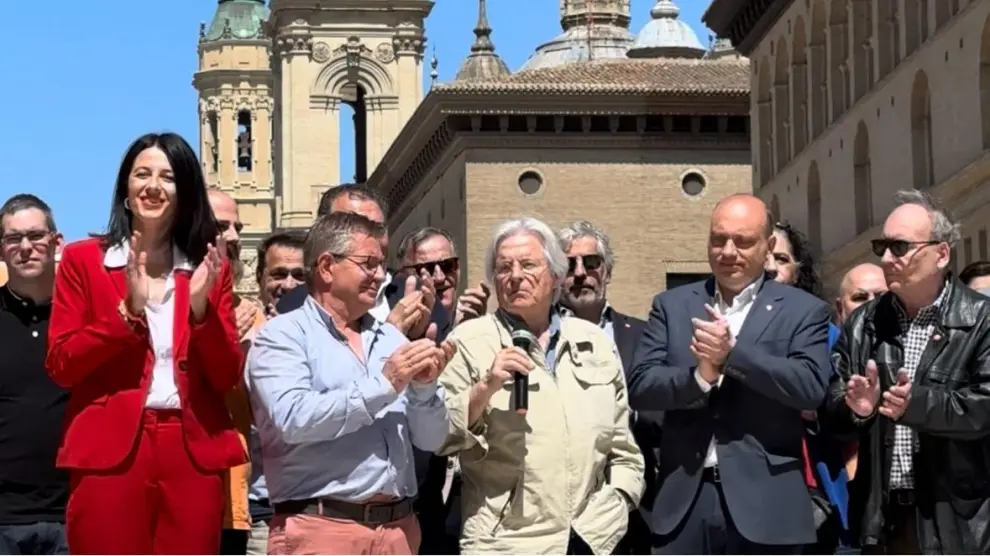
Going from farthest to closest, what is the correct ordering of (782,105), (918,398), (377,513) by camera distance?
1. (782,105)
2. (918,398)
3. (377,513)

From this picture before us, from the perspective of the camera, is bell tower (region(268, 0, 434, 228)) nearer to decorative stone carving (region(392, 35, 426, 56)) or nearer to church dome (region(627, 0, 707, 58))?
decorative stone carving (region(392, 35, 426, 56))

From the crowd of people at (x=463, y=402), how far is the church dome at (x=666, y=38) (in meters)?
70.8

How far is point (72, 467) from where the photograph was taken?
7.71 meters

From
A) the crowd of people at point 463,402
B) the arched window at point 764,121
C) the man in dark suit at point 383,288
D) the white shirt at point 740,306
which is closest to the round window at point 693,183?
the arched window at point 764,121

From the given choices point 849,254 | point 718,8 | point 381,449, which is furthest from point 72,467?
point 718,8

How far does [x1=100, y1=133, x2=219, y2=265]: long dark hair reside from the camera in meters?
8.01

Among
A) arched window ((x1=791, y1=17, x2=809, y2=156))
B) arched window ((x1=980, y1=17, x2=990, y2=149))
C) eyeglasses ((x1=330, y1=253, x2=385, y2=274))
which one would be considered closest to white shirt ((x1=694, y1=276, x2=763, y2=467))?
eyeglasses ((x1=330, y1=253, x2=385, y2=274))

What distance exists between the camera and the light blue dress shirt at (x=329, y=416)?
7887 mm

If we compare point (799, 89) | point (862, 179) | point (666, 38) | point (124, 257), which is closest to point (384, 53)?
point (666, 38)

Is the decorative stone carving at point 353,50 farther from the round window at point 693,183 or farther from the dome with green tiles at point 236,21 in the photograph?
the dome with green tiles at point 236,21

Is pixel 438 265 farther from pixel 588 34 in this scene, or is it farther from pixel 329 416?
pixel 588 34

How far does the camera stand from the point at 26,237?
9.45 meters

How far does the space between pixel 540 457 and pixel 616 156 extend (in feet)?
157

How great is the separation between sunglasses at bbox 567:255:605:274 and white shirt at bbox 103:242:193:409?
9.46ft
